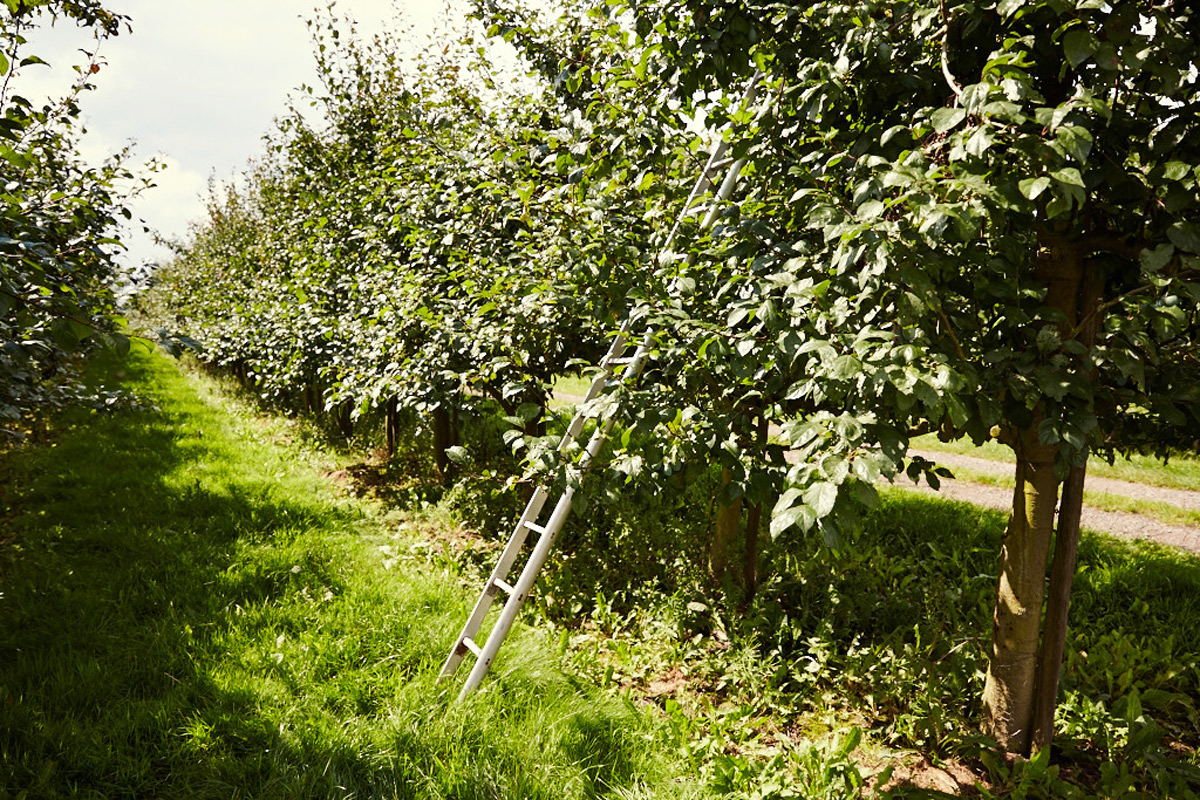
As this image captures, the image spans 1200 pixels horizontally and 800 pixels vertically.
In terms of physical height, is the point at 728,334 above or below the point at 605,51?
below

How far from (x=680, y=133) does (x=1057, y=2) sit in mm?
1828

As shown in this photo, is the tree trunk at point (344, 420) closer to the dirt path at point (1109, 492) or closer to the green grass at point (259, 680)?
the green grass at point (259, 680)

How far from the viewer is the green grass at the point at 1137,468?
824 centimetres

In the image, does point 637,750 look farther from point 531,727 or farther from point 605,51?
point 605,51

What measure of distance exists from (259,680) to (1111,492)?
8.72 metres

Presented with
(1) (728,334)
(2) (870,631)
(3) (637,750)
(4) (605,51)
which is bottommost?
(3) (637,750)

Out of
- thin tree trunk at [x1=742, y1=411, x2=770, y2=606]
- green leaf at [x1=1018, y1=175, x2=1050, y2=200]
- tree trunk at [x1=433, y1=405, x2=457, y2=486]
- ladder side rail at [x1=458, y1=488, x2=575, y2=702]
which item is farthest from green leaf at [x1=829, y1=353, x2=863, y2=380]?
tree trunk at [x1=433, y1=405, x2=457, y2=486]

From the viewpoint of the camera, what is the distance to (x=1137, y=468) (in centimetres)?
883

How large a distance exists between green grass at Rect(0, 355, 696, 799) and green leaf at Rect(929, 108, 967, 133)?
2444mm

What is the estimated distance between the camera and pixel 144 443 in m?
7.43

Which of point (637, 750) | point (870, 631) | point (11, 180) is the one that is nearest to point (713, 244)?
point (637, 750)

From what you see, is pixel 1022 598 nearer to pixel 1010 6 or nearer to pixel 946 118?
pixel 946 118

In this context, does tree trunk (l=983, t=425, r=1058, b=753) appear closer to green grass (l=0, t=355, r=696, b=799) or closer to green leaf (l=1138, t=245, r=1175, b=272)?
green leaf (l=1138, t=245, r=1175, b=272)

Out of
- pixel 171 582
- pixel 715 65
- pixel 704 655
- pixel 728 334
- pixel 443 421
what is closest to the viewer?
pixel 728 334
